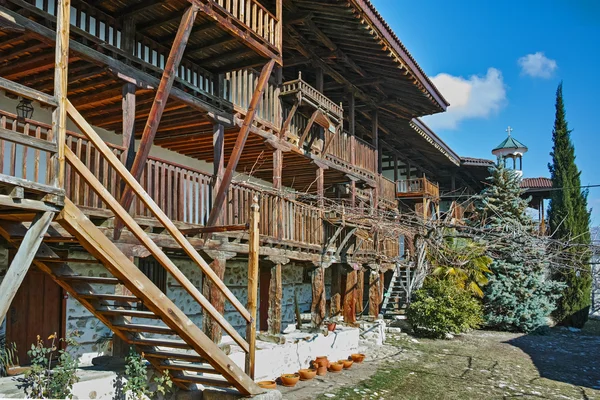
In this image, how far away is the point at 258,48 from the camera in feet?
28.9

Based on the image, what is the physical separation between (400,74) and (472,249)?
657 centimetres

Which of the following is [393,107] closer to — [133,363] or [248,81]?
[248,81]

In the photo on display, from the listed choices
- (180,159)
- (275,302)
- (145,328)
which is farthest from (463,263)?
(145,328)

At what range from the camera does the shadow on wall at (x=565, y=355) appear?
11133 mm

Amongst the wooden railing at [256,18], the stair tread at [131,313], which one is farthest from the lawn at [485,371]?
the wooden railing at [256,18]

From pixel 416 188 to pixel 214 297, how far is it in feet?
52.0

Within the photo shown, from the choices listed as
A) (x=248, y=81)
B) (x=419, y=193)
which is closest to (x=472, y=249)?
(x=419, y=193)

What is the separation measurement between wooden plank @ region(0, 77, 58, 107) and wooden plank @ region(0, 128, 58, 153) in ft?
1.20

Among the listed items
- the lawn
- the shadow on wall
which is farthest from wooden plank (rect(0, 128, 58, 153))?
the shadow on wall

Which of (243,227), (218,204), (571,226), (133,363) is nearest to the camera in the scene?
(133,363)

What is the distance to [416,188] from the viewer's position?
23.2 m

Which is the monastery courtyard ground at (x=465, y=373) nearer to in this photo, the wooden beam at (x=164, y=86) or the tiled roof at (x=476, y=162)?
the wooden beam at (x=164, y=86)

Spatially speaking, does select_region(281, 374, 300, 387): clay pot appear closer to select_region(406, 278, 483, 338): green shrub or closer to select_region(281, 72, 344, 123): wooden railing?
select_region(281, 72, 344, 123): wooden railing

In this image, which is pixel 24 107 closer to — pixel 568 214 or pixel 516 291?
pixel 516 291
